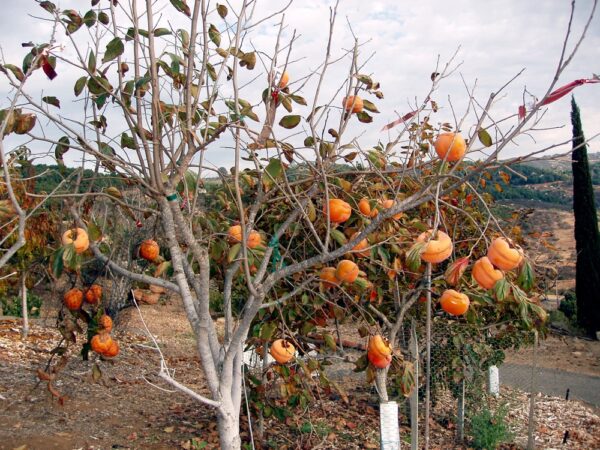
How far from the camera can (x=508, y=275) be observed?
8.43ft

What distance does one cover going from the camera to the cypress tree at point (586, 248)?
11.9 meters

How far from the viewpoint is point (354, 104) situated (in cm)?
235

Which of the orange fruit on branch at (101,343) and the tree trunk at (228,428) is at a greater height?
the orange fruit on branch at (101,343)

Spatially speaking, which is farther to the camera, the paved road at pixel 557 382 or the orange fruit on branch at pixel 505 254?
the paved road at pixel 557 382

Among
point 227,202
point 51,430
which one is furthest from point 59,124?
point 51,430

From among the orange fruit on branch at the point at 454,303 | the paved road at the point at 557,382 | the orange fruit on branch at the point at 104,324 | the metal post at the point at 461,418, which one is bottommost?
the paved road at the point at 557,382

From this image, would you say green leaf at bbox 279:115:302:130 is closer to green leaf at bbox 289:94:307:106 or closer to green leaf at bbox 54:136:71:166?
green leaf at bbox 289:94:307:106

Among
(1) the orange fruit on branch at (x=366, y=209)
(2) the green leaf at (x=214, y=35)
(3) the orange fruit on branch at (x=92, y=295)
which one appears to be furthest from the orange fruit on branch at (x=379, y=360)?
(2) the green leaf at (x=214, y=35)

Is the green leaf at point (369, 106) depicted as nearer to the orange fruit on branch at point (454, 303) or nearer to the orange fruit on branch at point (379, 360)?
the orange fruit on branch at point (454, 303)

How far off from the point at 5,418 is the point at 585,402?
19.8ft

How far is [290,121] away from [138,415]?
11.7ft

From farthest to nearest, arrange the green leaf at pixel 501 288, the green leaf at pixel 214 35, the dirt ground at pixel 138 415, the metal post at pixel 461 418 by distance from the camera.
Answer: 1. the metal post at pixel 461 418
2. the dirt ground at pixel 138 415
3. the green leaf at pixel 214 35
4. the green leaf at pixel 501 288

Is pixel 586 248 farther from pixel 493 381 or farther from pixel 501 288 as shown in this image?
pixel 501 288

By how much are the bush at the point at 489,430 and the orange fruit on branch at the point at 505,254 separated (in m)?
3.25
